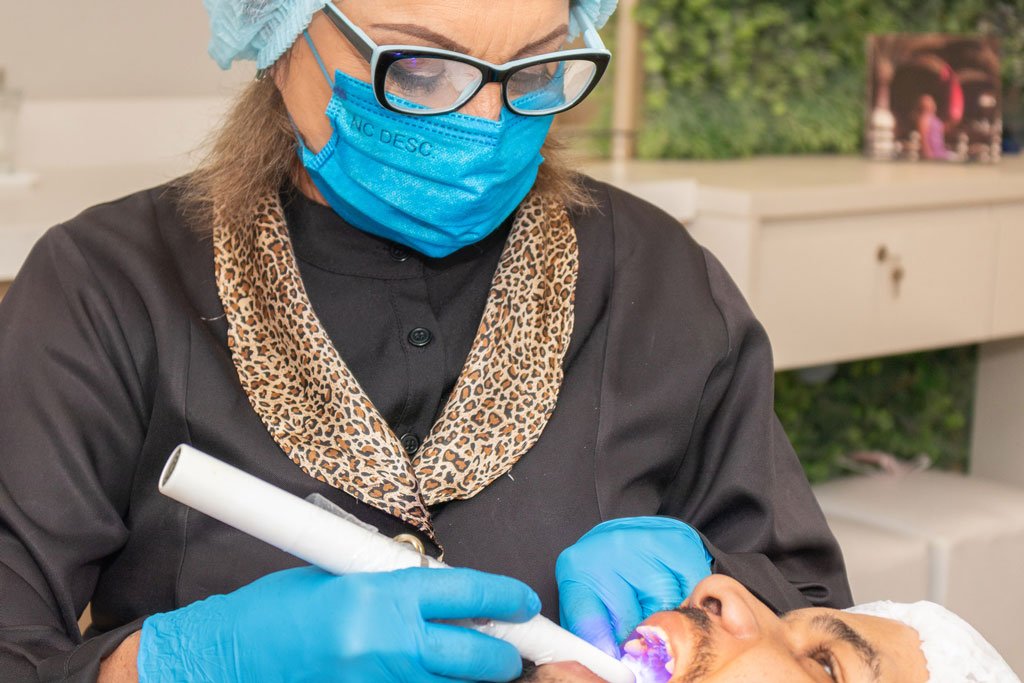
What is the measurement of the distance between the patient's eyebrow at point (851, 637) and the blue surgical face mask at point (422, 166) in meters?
0.56

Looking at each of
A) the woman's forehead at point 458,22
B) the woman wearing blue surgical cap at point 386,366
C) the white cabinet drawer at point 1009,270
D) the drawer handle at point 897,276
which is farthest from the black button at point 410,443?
the white cabinet drawer at point 1009,270

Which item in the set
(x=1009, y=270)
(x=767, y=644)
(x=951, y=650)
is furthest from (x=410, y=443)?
(x=1009, y=270)

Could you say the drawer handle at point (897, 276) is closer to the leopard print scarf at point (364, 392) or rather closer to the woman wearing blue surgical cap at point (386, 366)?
the woman wearing blue surgical cap at point (386, 366)

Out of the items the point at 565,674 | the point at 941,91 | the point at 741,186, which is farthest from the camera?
the point at 941,91

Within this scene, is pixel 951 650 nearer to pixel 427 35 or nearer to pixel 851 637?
pixel 851 637

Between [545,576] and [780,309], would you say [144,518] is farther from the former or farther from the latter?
[780,309]

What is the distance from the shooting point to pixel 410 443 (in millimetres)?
1409

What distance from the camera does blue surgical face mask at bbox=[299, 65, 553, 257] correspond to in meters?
1.34

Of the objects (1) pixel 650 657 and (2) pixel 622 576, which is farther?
(2) pixel 622 576

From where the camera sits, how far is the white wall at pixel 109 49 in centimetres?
229

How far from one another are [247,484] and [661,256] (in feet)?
2.60

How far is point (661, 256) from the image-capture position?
160 cm

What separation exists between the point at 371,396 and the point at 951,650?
0.68 meters

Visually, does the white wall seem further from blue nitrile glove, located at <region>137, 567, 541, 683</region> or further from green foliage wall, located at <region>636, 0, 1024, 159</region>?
blue nitrile glove, located at <region>137, 567, 541, 683</region>
